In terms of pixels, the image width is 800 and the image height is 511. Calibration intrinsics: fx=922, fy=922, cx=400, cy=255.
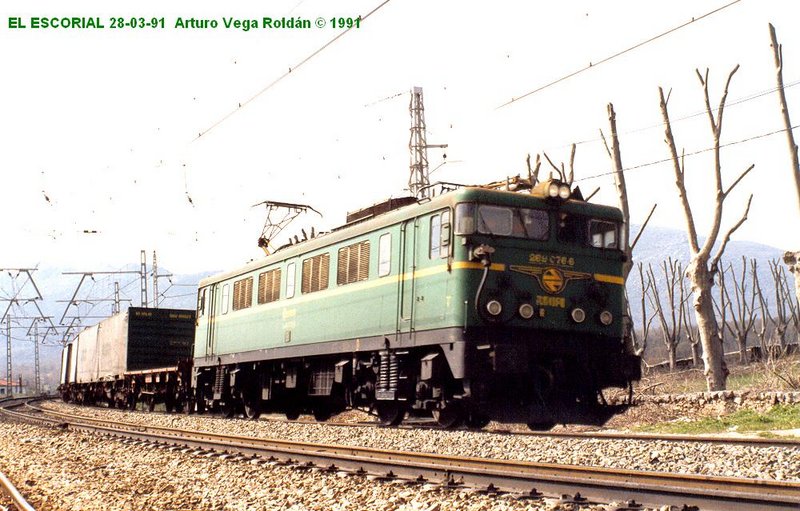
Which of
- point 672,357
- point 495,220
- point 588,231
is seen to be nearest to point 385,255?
point 495,220

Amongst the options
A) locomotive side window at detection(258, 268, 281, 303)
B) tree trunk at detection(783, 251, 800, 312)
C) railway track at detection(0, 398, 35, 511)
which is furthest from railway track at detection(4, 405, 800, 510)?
tree trunk at detection(783, 251, 800, 312)

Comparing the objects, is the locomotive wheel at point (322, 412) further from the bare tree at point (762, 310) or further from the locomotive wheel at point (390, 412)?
the bare tree at point (762, 310)

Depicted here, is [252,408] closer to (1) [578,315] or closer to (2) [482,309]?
(2) [482,309]

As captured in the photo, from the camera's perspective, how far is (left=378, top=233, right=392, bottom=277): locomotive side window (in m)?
15.3

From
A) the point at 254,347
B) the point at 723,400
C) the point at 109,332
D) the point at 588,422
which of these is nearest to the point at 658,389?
the point at 723,400

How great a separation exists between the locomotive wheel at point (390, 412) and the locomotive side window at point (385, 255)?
89.1 inches

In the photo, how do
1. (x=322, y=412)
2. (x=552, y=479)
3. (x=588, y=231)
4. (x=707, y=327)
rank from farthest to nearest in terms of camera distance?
(x=707, y=327)
(x=322, y=412)
(x=588, y=231)
(x=552, y=479)

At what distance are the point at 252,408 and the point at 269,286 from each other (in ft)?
11.3

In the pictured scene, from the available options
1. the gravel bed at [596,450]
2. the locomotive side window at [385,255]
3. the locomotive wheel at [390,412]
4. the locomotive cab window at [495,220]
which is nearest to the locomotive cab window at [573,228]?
the locomotive cab window at [495,220]

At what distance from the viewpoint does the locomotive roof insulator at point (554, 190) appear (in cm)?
1413

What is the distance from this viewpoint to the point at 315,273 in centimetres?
1792

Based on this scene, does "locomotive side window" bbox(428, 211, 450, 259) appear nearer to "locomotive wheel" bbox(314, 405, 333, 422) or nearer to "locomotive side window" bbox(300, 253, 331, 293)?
"locomotive side window" bbox(300, 253, 331, 293)

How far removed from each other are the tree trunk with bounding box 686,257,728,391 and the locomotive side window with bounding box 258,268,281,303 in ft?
30.2

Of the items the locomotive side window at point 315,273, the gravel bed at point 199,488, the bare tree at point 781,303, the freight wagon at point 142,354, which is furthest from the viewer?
the bare tree at point 781,303
